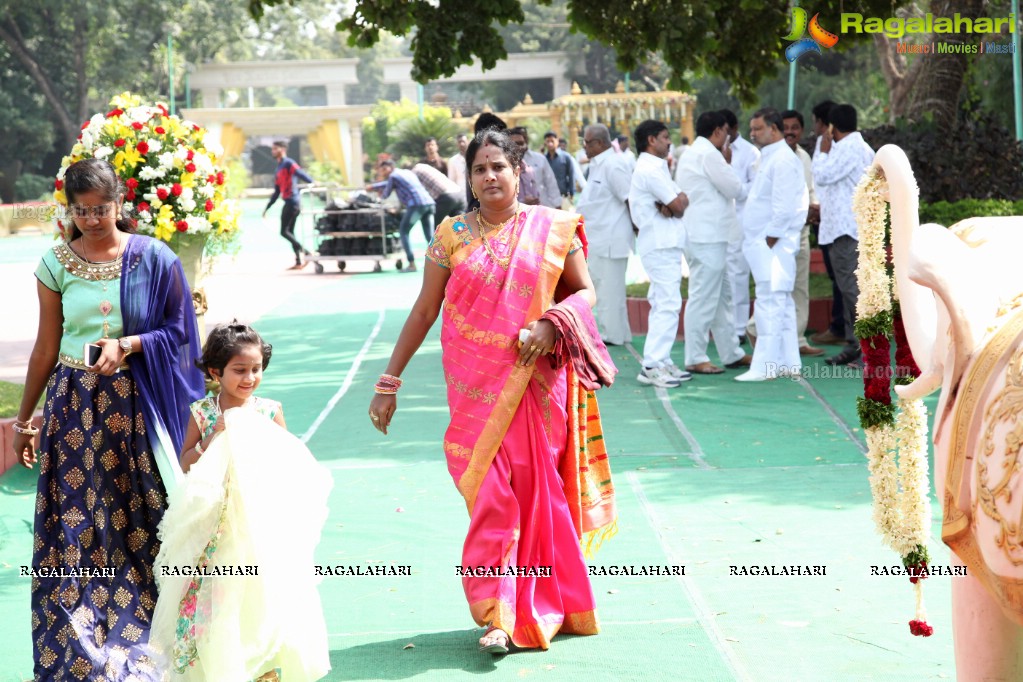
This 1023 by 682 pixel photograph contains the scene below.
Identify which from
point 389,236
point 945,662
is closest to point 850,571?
point 945,662

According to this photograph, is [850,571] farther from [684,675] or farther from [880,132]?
[880,132]

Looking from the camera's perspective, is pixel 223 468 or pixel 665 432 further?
pixel 665 432

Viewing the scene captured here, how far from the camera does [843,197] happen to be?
33.6 feet

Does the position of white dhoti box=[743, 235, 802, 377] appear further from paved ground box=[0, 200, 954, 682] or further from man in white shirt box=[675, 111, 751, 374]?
man in white shirt box=[675, 111, 751, 374]

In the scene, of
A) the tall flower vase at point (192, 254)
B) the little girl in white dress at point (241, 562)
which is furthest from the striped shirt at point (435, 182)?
the little girl in white dress at point (241, 562)

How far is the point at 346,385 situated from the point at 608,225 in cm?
283

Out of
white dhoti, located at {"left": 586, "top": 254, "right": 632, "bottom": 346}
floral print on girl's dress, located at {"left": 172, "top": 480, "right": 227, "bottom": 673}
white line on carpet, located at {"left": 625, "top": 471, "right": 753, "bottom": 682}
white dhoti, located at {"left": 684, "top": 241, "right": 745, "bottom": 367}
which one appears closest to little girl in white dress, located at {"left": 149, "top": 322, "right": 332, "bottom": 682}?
floral print on girl's dress, located at {"left": 172, "top": 480, "right": 227, "bottom": 673}

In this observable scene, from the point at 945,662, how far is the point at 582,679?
49.1 inches

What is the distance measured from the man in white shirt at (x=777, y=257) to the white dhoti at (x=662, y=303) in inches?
24.2

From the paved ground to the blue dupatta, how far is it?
3.34ft

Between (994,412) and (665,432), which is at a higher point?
(994,412)

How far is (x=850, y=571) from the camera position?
530cm

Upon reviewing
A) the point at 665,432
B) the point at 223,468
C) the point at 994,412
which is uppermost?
the point at 994,412

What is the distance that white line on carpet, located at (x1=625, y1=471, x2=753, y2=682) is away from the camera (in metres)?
4.30
